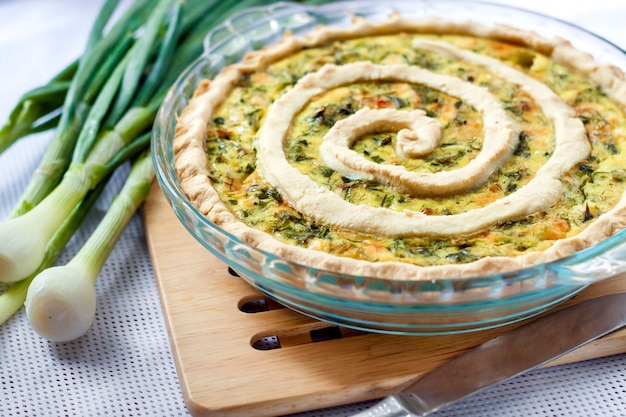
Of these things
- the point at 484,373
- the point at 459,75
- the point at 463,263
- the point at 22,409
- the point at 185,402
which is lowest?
the point at 22,409

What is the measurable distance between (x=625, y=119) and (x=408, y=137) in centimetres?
88

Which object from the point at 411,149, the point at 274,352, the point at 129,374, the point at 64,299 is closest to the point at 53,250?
the point at 64,299

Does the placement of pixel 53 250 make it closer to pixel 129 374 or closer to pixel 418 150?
pixel 129 374

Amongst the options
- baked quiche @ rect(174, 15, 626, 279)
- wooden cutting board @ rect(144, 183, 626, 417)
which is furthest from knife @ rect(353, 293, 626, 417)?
baked quiche @ rect(174, 15, 626, 279)

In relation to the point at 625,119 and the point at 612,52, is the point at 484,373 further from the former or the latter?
the point at 612,52

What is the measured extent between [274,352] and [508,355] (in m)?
0.71

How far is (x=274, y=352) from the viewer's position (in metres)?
2.33

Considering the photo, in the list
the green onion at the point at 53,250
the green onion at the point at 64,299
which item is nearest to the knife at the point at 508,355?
the green onion at the point at 64,299

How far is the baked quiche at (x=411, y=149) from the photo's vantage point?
234 centimetres

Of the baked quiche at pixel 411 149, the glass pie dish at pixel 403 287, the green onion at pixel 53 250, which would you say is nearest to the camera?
the glass pie dish at pixel 403 287

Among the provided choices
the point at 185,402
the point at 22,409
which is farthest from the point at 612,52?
the point at 22,409

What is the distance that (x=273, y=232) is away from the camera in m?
2.43

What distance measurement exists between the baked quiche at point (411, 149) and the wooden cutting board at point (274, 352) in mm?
266

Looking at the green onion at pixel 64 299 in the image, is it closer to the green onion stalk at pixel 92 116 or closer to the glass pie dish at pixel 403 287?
the green onion stalk at pixel 92 116
